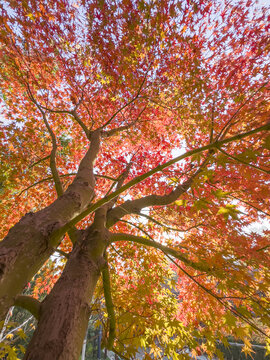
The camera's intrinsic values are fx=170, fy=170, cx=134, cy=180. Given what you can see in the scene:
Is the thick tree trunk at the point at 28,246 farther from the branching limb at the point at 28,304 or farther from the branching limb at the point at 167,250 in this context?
the branching limb at the point at 167,250

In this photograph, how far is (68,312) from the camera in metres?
1.35

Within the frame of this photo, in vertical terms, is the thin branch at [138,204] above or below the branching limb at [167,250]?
above

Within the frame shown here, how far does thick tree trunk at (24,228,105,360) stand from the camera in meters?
1.13

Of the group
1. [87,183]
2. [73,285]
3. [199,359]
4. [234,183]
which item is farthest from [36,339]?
[199,359]

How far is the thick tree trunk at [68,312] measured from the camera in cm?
113

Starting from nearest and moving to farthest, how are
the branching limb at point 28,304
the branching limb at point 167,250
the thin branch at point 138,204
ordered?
the branching limb at point 28,304
the branching limb at point 167,250
the thin branch at point 138,204

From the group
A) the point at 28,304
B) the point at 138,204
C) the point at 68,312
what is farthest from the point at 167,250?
the point at 28,304

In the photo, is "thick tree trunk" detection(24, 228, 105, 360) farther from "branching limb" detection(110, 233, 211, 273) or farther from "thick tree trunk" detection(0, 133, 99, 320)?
"branching limb" detection(110, 233, 211, 273)

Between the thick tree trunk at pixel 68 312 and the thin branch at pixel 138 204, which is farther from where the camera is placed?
the thin branch at pixel 138 204

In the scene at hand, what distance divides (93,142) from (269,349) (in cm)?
465

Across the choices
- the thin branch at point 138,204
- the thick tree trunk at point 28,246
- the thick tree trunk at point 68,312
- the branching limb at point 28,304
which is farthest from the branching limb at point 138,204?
the branching limb at point 28,304

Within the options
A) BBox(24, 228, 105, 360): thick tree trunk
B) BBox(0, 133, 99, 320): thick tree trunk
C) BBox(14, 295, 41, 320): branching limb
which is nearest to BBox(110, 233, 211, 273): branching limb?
BBox(24, 228, 105, 360): thick tree trunk

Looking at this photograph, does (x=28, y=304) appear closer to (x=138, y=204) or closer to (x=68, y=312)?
(x=68, y=312)

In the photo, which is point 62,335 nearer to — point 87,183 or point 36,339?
point 36,339
